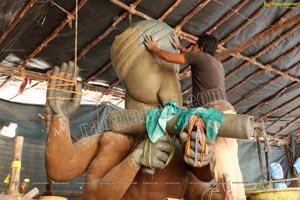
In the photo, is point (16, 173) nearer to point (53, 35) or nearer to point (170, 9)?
point (53, 35)

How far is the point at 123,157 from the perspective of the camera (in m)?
2.44

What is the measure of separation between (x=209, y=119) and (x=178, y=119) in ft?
0.65

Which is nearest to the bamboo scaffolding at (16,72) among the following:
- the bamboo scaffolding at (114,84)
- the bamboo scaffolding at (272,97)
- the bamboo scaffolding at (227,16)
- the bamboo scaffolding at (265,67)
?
the bamboo scaffolding at (114,84)

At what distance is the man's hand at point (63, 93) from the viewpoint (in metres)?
2.24

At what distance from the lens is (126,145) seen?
2438 millimetres

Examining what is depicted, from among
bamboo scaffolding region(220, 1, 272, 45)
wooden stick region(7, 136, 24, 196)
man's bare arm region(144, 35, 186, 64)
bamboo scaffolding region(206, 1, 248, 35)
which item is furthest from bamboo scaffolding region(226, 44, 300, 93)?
wooden stick region(7, 136, 24, 196)

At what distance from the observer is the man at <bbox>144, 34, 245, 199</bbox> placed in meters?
2.13

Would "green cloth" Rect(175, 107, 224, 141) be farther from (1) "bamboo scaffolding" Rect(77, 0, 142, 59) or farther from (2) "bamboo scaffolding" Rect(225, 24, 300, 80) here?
(2) "bamboo scaffolding" Rect(225, 24, 300, 80)

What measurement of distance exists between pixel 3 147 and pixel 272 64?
405 centimetres

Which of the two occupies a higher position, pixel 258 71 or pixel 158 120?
pixel 258 71

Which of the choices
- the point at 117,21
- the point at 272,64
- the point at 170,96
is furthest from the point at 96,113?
the point at 170,96

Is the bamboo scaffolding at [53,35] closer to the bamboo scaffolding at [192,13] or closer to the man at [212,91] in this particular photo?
the bamboo scaffolding at [192,13]

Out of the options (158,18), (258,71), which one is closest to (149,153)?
(158,18)

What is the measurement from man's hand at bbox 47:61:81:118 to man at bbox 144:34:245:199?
1.99ft
